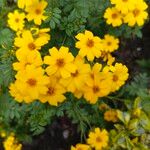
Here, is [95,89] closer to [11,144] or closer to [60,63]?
[60,63]

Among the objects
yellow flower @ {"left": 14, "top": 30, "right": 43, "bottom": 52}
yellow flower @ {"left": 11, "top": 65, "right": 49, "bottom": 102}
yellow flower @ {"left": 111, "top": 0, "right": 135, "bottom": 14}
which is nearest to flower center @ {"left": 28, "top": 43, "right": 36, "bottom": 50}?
yellow flower @ {"left": 14, "top": 30, "right": 43, "bottom": 52}

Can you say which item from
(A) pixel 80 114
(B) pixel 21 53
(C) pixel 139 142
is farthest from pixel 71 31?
(C) pixel 139 142

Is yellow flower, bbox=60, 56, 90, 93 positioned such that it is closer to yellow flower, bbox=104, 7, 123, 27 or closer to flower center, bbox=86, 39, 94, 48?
flower center, bbox=86, 39, 94, 48

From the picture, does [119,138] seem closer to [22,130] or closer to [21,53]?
[22,130]

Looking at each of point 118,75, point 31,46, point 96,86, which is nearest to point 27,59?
point 31,46

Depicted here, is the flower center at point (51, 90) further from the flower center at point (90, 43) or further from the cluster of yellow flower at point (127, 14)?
the cluster of yellow flower at point (127, 14)
